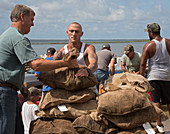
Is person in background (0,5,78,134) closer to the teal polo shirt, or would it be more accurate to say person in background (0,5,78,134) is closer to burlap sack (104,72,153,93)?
the teal polo shirt

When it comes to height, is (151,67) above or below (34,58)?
below

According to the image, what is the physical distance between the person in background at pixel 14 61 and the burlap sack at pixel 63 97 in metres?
0.46

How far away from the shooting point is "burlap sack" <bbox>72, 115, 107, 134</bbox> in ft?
10.0

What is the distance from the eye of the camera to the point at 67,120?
10.6ft

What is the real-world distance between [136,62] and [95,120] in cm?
452

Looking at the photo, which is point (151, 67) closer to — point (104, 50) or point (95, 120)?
point (95, 120)

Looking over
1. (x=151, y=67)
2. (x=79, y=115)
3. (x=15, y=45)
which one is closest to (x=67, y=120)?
(x=79, y=115)

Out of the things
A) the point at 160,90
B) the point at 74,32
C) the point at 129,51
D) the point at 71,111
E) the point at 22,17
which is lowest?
the point at 160,90

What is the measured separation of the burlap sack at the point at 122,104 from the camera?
3.02m

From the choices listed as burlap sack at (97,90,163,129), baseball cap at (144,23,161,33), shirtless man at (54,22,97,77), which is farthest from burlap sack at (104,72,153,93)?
baseball cap at (144,23,161,33)

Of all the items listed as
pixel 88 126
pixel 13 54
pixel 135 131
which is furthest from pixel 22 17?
pixel 135 131

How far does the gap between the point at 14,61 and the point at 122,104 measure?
1487mm

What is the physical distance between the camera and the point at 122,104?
302 cm

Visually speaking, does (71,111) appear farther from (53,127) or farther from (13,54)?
(13,54)
